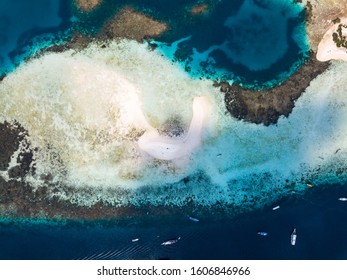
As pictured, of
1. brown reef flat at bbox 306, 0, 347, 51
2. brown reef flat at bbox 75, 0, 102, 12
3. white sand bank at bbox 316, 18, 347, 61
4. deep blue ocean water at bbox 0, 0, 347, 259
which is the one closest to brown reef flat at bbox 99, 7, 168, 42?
deep blue ocean water at bbox 0, 0, 347, 259

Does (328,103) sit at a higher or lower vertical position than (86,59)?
lower

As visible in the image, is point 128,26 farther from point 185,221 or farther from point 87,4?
point 185,221

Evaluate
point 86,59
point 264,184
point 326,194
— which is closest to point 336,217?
point 326,194

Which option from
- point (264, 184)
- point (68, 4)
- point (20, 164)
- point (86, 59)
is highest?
point (68, 4)

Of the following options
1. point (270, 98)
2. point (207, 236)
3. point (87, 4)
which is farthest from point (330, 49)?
point (87, 4)

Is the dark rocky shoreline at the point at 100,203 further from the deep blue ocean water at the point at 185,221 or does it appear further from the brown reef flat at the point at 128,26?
the deep blue ocean water at the point at 185,221
